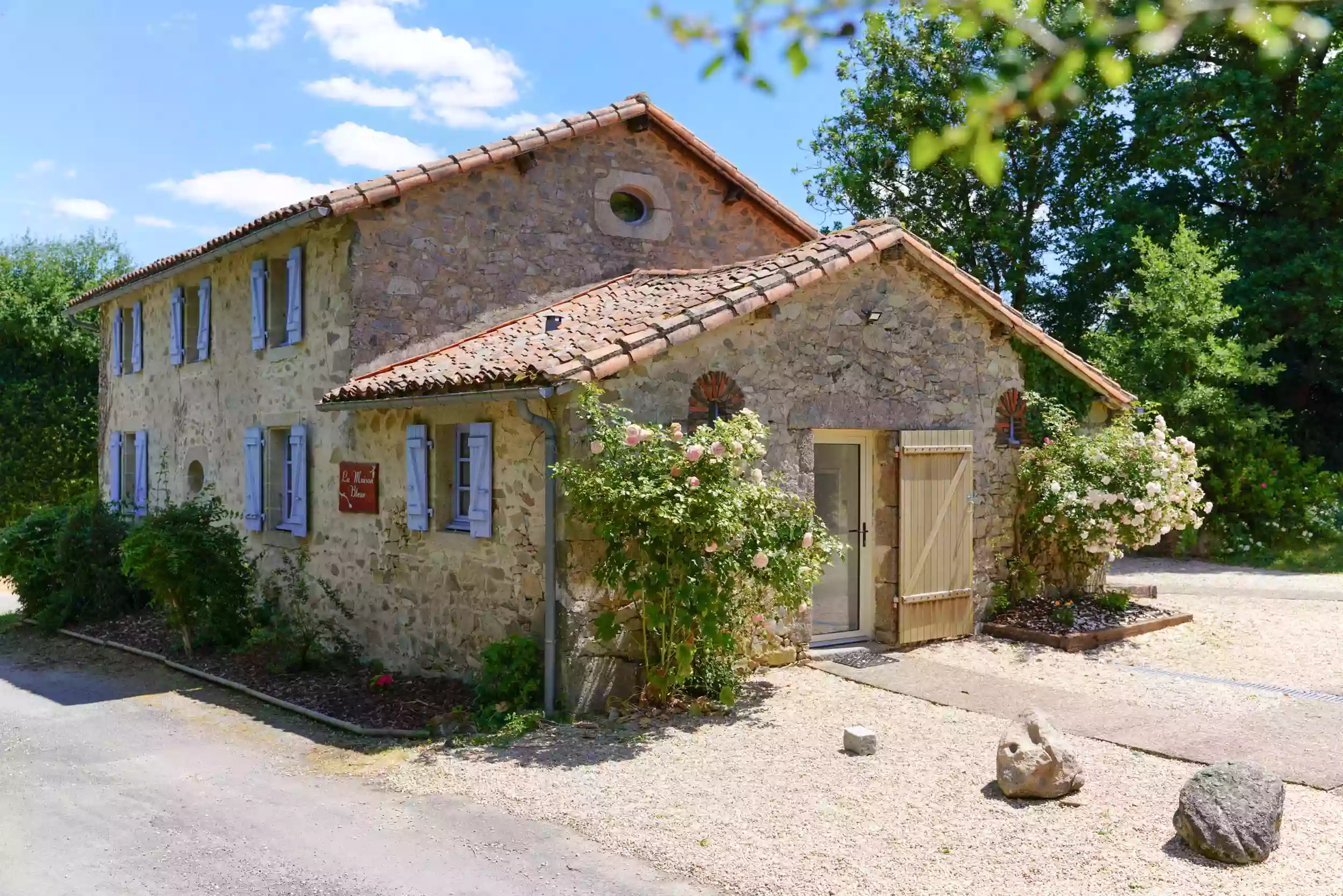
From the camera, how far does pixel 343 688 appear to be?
923cm

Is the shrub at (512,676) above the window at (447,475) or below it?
below

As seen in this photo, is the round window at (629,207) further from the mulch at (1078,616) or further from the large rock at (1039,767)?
the large rock at (1039,767)

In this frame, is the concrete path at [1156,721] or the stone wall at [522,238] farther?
the stone wall at [522,238]

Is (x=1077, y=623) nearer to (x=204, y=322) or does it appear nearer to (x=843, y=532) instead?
(x=843, y=532)

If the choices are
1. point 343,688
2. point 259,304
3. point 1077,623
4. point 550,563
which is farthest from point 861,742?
point 259,304

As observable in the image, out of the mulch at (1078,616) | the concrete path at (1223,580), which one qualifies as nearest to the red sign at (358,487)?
the mulch at (1078,616)

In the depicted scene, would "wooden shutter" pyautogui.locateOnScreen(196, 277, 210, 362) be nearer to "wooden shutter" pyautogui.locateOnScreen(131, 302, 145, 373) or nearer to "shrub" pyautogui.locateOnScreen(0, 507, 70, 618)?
"wooden shutter" pyautogui.locateOnScreen(131, 302, 145, 373)

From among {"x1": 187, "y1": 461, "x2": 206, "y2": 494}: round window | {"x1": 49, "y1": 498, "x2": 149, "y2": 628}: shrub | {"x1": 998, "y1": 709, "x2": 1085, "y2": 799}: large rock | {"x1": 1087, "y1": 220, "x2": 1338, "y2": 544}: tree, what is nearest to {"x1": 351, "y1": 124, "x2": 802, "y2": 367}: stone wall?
{"x1": 187, "y1": 461, "x2": 206, "y2": 494}: round window

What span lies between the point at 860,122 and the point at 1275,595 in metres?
13.7

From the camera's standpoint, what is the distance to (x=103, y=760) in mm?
7219

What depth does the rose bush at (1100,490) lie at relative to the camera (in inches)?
405

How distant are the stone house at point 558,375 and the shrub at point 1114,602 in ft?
4.43

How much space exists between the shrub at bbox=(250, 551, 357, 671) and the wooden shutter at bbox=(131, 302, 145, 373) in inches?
205

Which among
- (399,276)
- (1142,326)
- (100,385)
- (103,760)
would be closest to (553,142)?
(399,276)
